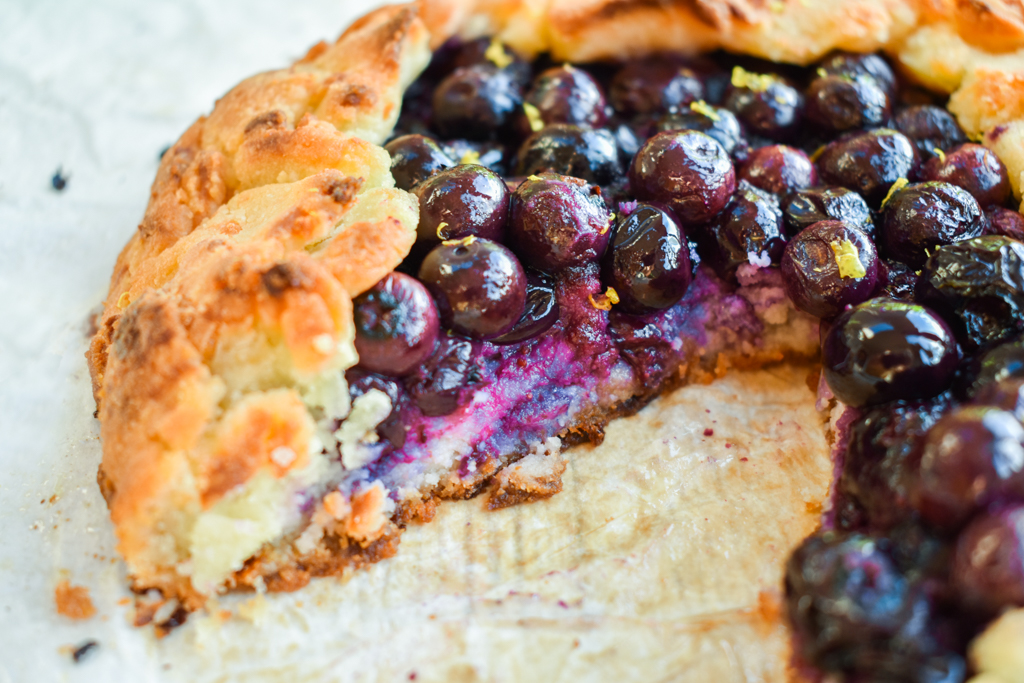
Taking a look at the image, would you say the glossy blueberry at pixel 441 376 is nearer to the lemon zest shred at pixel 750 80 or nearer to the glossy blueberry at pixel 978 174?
the lemon zest shred at pixel 750 80

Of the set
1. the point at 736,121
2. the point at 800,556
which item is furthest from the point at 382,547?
the point at 736,121

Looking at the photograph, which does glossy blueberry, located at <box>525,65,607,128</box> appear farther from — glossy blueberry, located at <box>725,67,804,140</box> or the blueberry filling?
glossy blueberry, located at <box>725,67,804,140</box>

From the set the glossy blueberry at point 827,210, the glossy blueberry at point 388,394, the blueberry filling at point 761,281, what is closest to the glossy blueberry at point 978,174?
the blueberry filling at point 761,281

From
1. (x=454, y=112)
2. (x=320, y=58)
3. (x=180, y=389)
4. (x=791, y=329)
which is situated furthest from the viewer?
(x=320, y=58)

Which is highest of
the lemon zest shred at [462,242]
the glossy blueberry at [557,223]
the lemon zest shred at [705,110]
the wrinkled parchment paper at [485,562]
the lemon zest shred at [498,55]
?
the lemon zest shred at [498,55]

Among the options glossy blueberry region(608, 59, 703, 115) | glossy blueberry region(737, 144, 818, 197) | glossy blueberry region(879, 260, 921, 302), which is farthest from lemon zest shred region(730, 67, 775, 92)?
glossy blueberry region(879, 260, 921, 302)

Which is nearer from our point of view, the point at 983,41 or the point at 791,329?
the point at 791,329

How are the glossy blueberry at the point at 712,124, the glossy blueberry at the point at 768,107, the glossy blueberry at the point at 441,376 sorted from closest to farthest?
the glossy blueberry at the point at 441,376 → the glossy blueberry at the point at 712,124 → the glossy blueberry at the point at 768,107

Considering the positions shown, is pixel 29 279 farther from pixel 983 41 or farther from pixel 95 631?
pixel 983 41
